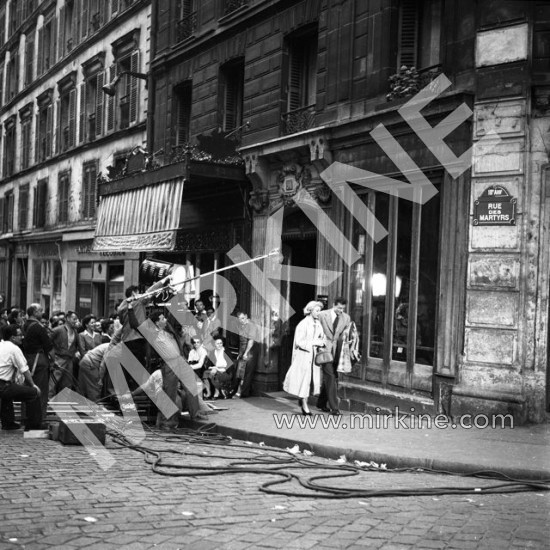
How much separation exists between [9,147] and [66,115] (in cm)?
966

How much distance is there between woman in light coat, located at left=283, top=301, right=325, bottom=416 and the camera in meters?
11.7

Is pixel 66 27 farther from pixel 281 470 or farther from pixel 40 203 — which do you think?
pixel 281 470

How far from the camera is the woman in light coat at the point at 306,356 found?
11727mm

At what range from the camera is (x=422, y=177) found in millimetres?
11555

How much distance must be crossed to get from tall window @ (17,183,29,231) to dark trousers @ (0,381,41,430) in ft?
76.3

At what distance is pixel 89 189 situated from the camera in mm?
25766

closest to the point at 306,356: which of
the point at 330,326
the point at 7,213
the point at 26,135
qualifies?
the point at 330,326

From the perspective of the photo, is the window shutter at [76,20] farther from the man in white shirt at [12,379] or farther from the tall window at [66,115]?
the man in white shirt at [12,379]

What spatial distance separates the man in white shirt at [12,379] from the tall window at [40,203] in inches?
810

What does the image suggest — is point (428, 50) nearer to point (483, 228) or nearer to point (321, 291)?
point (483, 228)

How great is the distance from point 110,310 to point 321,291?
38.8 feet

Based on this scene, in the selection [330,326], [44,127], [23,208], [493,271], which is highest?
[44,127]

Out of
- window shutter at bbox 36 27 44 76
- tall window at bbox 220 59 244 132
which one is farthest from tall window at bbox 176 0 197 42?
window shutter at bbox 36 27 44 76

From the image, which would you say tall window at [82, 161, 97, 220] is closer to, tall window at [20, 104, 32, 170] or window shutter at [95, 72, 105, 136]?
window shutter at [95, 72, 105, 136]
